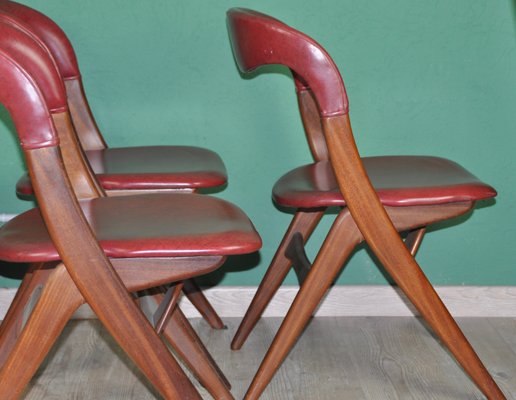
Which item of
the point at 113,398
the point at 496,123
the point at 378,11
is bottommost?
the point at 113,398

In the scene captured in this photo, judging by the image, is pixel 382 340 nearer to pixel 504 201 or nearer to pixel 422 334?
pixel 422 334

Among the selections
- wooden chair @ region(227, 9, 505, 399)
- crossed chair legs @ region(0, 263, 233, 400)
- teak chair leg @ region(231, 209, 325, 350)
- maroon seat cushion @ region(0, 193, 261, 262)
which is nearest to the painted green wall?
teak chair leg @ region(231, 209, 325, 350)

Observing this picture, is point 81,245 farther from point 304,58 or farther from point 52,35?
point 52,35

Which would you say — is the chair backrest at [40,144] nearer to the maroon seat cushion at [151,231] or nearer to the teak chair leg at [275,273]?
the maroon seat cushion at [151,231]

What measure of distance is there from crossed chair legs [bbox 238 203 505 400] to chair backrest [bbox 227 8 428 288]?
6cm

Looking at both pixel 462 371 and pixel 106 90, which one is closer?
pixel 462 371

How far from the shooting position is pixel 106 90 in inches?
116

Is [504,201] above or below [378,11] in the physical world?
below

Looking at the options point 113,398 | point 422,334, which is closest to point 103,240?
point 113,398

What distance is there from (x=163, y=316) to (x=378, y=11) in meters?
1.23

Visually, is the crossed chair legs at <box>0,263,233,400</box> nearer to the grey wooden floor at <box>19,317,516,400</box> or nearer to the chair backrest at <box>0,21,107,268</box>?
the chair backrest at <box>0,21,107,268</box>

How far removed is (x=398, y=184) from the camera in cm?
236

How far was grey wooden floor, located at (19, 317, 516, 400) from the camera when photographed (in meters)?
2.51

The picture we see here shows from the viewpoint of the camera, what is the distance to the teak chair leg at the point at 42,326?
6.17 ft
